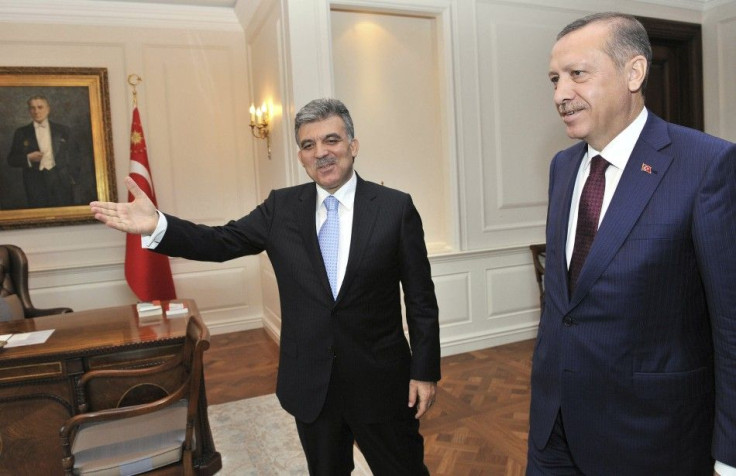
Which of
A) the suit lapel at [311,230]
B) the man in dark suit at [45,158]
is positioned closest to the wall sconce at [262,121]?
the man in dark suit at [45,158]

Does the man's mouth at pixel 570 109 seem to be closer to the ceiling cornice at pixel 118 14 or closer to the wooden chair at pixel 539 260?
the wooden chair at pixel 539 260

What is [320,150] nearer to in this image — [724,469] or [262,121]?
[724,469]

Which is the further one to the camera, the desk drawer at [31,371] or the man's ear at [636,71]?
the desk drawer at [31,371]

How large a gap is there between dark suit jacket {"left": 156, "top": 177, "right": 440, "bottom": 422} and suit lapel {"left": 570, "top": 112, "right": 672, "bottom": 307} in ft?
2.21

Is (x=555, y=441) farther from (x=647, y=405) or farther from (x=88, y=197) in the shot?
(x=88, y=197)

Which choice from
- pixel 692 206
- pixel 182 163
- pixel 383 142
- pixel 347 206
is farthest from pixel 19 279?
pixel 692 206

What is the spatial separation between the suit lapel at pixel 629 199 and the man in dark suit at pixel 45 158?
215 inches

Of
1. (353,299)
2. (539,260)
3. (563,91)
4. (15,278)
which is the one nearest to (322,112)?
(353,299)

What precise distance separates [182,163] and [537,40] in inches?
151

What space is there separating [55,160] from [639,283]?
5642mm

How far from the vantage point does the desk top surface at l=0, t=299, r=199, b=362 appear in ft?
8.53

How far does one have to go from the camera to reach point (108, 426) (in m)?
2.45

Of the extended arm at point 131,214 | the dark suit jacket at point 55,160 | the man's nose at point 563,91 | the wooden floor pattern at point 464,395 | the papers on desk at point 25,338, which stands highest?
the dark suit jacket at point 55,160

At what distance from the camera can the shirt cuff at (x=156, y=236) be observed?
67.5 inches
